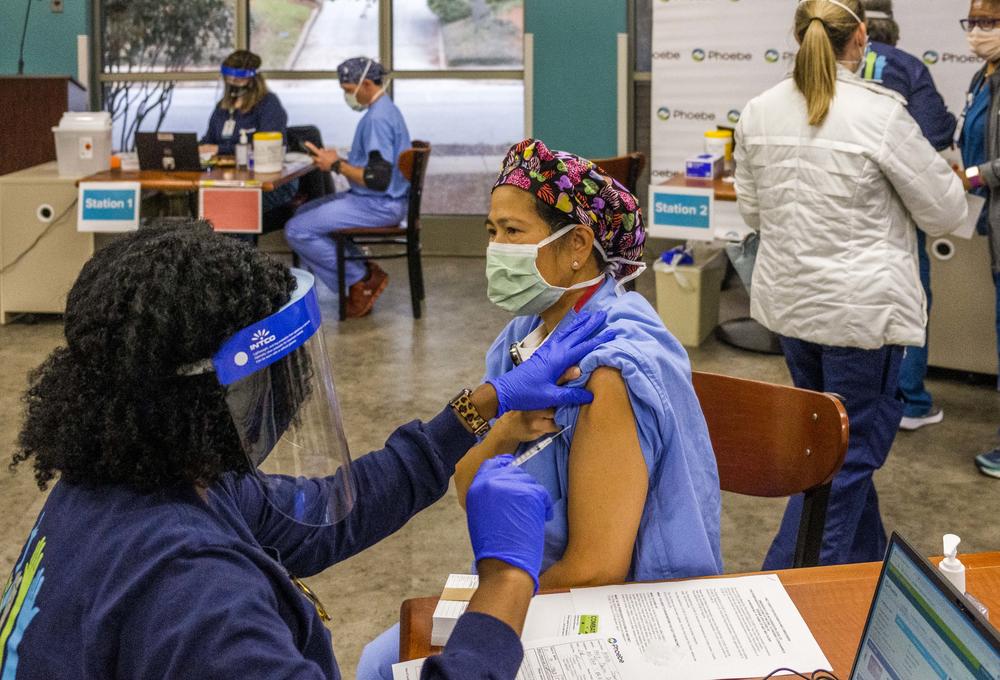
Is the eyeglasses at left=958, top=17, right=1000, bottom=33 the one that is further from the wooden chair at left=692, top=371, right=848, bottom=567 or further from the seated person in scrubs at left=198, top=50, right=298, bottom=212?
the seated person in scrubs at left=198, top=50, right=298, bottom=212

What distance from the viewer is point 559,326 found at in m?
1.94

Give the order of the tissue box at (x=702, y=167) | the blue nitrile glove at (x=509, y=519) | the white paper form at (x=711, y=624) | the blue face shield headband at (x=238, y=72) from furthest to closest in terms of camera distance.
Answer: the blue face shield headband at (x=238, y=72)
the tissue box at (x=702, y=167)
the white paper form at (x=711, y=624)
the blue nitrile glove at (x=509, y=519)

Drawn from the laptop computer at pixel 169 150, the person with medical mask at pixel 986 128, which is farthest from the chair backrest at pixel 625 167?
the laptop computer at pixel 169 150

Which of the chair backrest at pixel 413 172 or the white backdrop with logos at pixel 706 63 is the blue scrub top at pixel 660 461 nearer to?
the chair backrest at pixel 413 172

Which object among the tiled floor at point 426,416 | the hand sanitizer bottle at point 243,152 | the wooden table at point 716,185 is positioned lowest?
the tiled floor at point 426,416

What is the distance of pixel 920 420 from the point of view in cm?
404

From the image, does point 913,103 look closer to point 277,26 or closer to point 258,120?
point 258,120

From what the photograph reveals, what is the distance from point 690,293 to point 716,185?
533mm

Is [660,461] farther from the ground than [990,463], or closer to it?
farther from the ground

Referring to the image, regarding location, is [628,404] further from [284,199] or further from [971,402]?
[284,199]

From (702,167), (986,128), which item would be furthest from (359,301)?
(986,128)

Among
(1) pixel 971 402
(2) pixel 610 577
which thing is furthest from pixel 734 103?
(2) pixel 610 577

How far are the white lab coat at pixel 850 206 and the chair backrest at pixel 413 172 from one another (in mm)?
2664

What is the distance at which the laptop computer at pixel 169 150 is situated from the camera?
533cm
